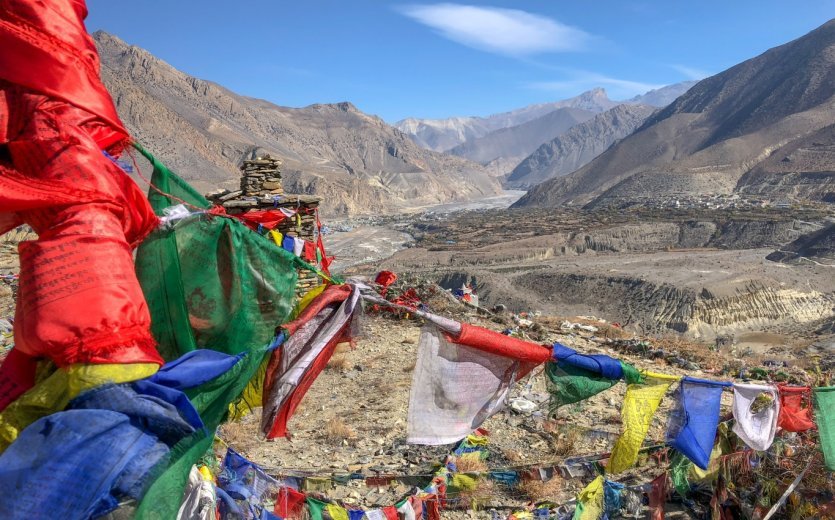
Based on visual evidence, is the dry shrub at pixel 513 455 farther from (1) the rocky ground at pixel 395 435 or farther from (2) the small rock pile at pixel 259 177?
(2) the small rock pile at pixel 259 177

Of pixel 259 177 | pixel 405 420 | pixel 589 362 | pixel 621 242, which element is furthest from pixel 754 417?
pixel 621 242

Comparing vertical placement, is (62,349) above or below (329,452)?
above

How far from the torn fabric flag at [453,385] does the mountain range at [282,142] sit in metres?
60.4

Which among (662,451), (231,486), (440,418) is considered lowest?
(662,451)

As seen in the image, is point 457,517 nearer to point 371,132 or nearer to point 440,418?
point 440,418

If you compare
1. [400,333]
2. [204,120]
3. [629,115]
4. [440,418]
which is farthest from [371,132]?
[440,418]

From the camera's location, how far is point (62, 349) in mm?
1805

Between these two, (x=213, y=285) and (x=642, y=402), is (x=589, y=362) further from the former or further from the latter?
(x=213, y=285)

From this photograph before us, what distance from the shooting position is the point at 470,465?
261 inches

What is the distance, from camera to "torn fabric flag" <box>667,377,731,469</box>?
4176 millimetres

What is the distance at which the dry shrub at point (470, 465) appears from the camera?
6.54 metres

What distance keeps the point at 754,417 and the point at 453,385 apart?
2751mm

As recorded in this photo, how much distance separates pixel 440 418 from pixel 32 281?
2579mm

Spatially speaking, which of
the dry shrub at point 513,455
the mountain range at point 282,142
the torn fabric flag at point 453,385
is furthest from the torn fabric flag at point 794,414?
the mountain range at point 282,142
